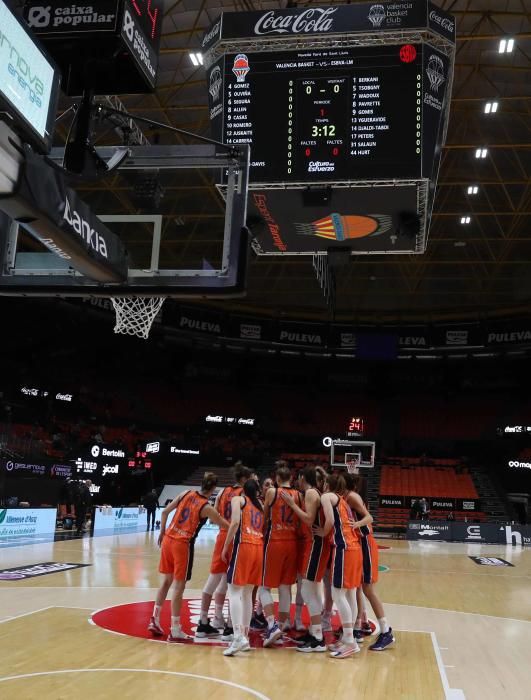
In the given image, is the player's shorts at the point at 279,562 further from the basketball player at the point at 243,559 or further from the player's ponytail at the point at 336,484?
the player's ponytail at the point at 336,484

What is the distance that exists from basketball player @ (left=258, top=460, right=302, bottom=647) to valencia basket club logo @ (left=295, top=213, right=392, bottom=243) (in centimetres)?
249

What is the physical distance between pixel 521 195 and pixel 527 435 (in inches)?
538

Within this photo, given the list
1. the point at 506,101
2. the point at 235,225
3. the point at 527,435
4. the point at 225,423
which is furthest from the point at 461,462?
the point at 235,225

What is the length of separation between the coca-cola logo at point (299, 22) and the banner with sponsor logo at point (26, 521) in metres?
13.7

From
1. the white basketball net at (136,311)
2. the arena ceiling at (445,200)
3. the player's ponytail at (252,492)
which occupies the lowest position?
the player's ponytail at (252,492)

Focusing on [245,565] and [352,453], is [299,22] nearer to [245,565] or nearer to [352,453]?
[245,565]

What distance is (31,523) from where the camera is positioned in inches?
709

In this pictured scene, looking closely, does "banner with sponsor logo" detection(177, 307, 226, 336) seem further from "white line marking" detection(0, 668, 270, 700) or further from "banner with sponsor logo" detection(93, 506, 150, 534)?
"white line marking" detection(0, 668, 270, 700)

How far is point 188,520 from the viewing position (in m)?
6.64

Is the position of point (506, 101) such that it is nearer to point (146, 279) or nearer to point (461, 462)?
point (146, 279)

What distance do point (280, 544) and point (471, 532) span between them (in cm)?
1867

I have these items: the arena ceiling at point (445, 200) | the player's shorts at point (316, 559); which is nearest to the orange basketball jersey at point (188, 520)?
the player's shorts at point (316, 559)

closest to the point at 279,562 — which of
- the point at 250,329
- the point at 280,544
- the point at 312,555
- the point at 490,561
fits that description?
the point at 280,544

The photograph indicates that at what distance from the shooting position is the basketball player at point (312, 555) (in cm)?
630
